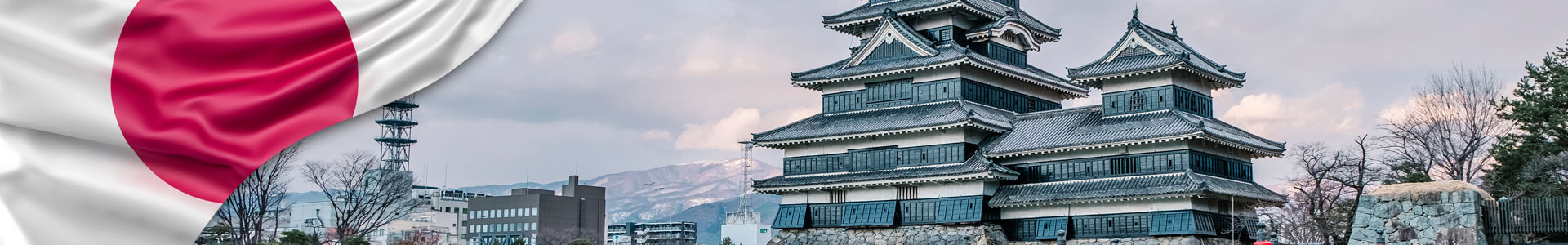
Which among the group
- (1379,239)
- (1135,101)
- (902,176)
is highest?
(1135,101)

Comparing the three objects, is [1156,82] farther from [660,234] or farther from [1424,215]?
[660,234]

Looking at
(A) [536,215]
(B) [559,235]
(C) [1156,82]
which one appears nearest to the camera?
(C) [1156,82]

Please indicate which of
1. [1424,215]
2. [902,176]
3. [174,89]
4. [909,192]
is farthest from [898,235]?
[174,89]

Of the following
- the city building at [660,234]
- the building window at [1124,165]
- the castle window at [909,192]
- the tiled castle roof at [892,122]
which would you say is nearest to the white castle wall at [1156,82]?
the building window at [1124,165]

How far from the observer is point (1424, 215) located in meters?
Result: 37.5

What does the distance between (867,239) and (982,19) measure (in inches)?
504

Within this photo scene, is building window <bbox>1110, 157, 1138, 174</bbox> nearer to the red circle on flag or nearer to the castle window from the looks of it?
the castle window

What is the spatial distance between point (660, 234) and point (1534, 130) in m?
143

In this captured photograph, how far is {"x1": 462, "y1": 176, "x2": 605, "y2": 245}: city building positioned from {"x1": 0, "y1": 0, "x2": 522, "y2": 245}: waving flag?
485ft

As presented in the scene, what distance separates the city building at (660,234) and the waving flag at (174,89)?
17079 centimetres

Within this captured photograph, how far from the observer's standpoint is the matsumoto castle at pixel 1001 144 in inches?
2096

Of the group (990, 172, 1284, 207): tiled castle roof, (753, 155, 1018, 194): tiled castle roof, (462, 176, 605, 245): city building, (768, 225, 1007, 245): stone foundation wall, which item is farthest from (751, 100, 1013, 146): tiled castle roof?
(462, 176, 605, 245): city building

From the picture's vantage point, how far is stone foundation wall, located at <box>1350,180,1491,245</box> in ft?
122

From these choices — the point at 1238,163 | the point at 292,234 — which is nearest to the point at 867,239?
the point at 1238,163
